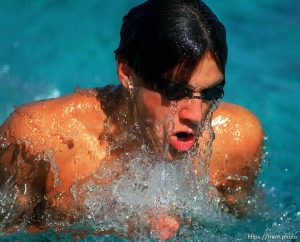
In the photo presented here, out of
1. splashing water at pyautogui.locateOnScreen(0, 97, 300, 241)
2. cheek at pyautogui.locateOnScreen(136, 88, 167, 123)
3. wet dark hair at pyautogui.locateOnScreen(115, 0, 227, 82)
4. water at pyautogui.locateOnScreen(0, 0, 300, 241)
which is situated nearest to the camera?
wet dark hair at pyautogui.locateOnScreen(115, 0, 227, 82)

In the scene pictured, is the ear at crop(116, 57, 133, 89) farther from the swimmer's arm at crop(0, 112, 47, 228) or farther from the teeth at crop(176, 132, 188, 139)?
the swimmer's arm at crop(0, 112, 47, 228)

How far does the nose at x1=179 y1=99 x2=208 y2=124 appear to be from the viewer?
2.41 m

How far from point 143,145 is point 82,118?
0.89 feet

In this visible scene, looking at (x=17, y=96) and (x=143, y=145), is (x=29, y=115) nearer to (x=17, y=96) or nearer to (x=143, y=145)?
(x=143, y=145)

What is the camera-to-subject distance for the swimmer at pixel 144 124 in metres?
2.41

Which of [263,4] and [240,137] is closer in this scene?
[240,137]

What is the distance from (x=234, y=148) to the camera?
2.87 metres

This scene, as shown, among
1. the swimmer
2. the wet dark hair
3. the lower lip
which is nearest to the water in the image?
the swimmer

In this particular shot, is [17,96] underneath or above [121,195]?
above

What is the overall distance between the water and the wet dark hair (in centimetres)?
158

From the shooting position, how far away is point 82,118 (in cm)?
277

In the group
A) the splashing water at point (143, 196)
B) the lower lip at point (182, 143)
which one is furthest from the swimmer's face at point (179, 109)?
the splashing water at point (143, 196)

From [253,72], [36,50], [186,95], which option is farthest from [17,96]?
[186,95]

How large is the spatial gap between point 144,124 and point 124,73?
199 mm
